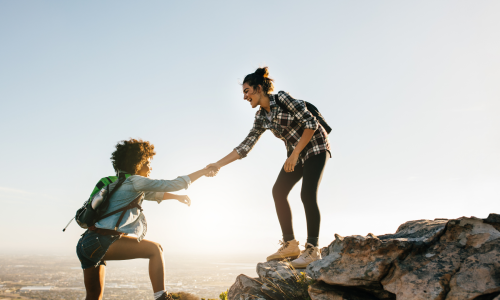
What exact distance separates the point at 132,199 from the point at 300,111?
3019 mm

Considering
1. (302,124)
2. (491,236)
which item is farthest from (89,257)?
(491,236)

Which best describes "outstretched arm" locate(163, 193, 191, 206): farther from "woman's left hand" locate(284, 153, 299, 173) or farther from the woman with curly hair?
"woman's left hand" locate(284, 153, 299, 173)

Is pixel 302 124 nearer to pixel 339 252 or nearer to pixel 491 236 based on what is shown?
pixel 339 252

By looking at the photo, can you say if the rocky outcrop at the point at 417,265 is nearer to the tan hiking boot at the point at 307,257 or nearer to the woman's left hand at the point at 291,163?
the tan hiking boot at the point at 307,257

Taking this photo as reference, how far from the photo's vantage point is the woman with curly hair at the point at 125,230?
394 centimetres

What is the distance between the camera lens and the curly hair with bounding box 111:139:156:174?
182 inches

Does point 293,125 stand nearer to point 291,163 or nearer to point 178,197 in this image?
point 291,163

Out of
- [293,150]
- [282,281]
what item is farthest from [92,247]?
[293,150]

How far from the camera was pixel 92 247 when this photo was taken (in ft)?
12.7

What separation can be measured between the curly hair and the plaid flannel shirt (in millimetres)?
2240

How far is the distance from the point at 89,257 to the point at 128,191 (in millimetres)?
1031

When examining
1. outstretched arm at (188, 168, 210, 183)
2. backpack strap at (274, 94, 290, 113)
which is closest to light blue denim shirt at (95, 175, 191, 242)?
outstretched arm at (188, 168, 210, 183)

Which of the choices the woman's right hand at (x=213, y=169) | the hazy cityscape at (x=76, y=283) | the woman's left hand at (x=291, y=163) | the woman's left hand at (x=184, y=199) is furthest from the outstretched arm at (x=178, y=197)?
the hazy cityscape at (x=76, y=283)

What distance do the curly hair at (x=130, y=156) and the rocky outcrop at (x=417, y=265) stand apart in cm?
317
